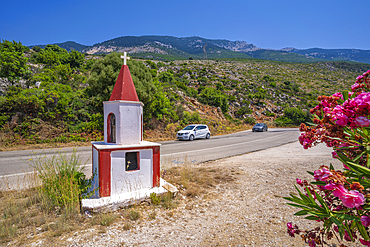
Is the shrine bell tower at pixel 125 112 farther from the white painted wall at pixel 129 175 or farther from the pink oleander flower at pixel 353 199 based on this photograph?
the pink oleander flower at pixel 353 199

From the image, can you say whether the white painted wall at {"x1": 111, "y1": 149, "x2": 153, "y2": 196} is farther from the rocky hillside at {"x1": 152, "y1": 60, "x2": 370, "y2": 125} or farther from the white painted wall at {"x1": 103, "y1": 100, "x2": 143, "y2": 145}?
the rocky hillside at {"x1": 152, "y1": 60, "x2": 370, "y2": 125}

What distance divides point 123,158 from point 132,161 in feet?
1.05

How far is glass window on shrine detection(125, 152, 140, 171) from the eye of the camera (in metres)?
4.78

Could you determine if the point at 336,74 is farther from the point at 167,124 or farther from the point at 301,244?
the point at 301,244

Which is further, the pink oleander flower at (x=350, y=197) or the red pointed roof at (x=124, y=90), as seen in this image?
the red pointed roof at (x=124, y=90)

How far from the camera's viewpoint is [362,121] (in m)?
1.55

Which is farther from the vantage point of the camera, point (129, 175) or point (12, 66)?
point (12, 66)

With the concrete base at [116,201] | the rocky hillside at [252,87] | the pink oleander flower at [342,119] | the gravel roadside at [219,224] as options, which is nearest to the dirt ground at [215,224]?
the gravel roadside at [219,224]

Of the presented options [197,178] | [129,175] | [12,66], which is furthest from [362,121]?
[12,66]

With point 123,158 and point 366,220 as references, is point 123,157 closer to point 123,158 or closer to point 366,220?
point 123,158

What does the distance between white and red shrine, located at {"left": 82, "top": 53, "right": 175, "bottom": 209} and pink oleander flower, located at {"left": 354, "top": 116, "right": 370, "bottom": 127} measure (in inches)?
156

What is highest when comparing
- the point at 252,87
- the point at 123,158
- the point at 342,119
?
the point at 252,87

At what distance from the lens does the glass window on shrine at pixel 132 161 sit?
4.78 metres

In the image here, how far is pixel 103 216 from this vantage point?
12.7 ft
